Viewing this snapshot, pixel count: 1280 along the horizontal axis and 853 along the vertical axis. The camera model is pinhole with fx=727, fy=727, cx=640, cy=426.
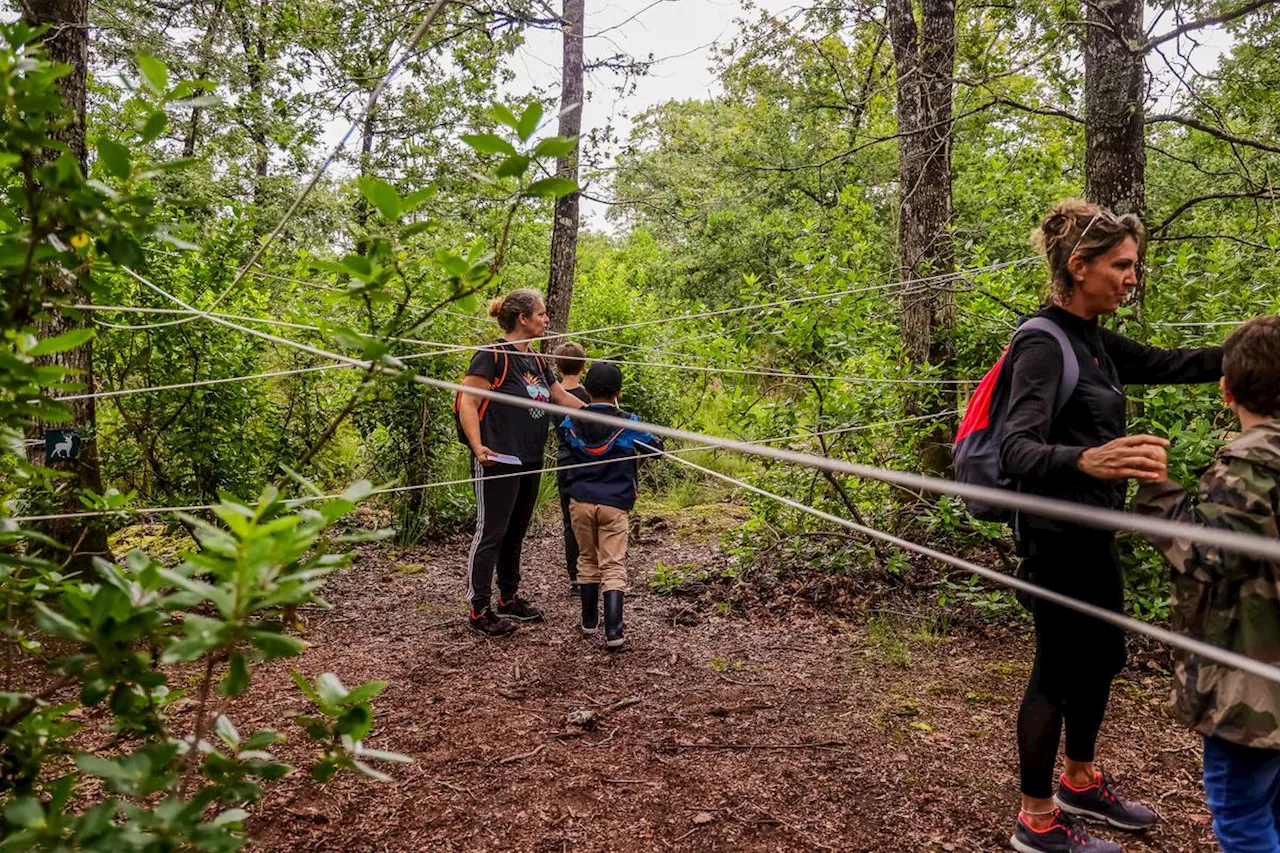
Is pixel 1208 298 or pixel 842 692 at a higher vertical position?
pixel 1208 298

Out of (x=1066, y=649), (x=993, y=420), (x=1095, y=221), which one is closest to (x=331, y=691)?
(x=993, y=420)

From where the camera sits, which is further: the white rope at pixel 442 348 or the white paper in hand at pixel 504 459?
the white paper in hand at pixel 504 459

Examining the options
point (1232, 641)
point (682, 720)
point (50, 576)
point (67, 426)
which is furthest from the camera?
point (67, 426)

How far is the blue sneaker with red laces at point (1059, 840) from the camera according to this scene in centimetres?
206

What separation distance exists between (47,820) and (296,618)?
12.7 inches

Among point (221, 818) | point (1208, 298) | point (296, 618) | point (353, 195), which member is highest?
point (353, 195)

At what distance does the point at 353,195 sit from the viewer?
12.1 metres

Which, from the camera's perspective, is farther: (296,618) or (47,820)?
(296,618)

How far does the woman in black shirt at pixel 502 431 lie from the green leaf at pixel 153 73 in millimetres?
2702

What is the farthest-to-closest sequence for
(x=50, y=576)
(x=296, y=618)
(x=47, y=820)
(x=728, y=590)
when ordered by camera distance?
1. (x=728, y=590)
2. (x=50, y=576)
3. (x=296, y=618)
4. (x=47, y=820)

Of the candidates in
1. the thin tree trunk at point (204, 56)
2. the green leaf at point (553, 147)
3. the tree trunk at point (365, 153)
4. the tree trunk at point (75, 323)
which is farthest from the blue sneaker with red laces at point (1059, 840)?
the thin tree trunk at point (204, 56)

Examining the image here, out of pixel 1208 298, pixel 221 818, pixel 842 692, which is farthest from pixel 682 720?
pixel 1208 298

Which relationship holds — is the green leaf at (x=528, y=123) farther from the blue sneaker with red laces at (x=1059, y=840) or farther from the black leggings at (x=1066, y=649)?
the blue sneaker with red laces at (x=1059, y=840)

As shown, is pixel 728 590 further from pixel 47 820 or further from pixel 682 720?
pixel 47 820
